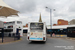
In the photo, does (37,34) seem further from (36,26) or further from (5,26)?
(5,26)

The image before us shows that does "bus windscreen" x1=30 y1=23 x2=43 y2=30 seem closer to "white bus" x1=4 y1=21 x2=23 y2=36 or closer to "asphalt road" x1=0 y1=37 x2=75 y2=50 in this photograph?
"asphalt road" x1=0 y1=37 x2=75 y2=50

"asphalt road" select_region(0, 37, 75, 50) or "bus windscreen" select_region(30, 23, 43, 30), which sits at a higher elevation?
"bus windscreen" select_region(30, 23, 43, 30)

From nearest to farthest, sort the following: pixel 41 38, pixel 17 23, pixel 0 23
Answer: pixel 41 38
pixel 0 23
pixel 17 23

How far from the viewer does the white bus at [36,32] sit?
519 inches

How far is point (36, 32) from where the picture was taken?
1338 centimetres

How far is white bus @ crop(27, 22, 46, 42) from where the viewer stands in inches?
519

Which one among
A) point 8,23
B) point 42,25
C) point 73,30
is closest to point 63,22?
point 73,30

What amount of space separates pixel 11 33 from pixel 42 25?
15079mm

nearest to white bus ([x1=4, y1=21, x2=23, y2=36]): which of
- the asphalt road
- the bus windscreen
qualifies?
the bus windscreen

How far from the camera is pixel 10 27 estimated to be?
2567 cm

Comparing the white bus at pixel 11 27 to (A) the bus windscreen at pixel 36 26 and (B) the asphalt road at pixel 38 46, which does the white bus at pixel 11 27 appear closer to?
(A) the bus windscreen at pixel 36 26

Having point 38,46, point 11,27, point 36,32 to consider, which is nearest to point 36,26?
point 36,32

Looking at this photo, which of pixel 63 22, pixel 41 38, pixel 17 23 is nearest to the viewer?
pixel 41 38

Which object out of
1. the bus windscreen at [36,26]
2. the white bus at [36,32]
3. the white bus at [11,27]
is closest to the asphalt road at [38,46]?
the white bus at [36,32]
